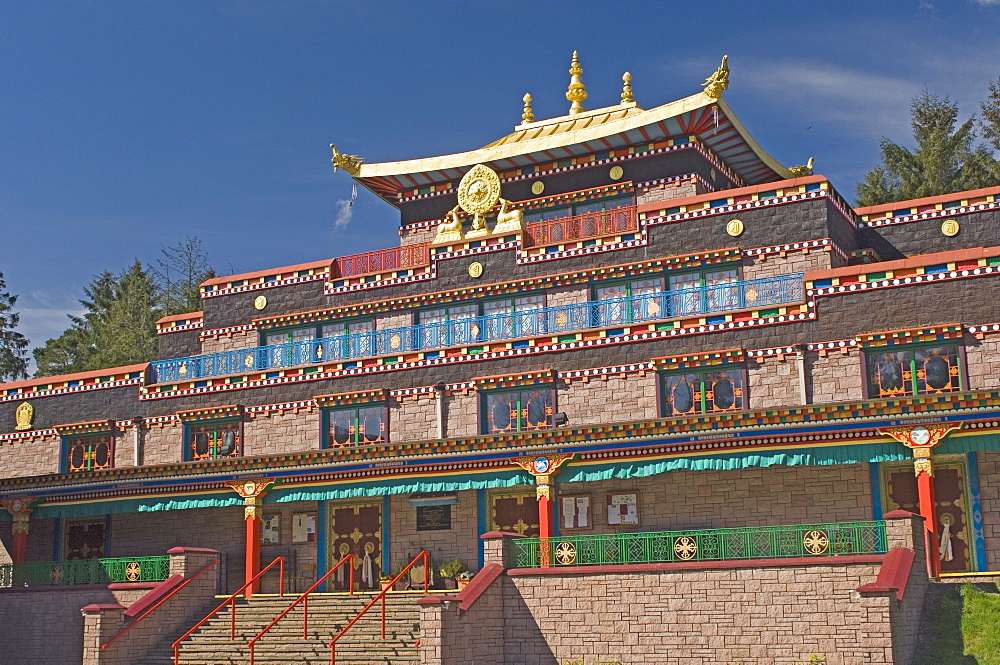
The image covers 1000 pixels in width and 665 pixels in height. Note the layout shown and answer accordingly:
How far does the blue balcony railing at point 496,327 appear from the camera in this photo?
103ft

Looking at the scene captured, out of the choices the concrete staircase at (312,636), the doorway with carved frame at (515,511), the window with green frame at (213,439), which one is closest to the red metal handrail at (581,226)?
the doorway with carved frame at (515,511)

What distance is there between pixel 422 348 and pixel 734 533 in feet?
42.9

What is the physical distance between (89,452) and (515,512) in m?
15.4

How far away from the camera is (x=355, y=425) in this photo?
112ft

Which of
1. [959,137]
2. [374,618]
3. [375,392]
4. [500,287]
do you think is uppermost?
[959,137]

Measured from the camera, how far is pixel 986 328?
89.0 ft

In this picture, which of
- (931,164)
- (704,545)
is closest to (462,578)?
(704,545)

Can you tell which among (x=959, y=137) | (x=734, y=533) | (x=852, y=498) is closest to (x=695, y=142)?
(x=852, y=498)

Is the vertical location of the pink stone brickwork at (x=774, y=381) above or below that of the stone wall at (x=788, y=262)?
below

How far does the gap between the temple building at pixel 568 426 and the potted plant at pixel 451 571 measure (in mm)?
100

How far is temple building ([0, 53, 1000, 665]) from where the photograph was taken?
2408 centimetres

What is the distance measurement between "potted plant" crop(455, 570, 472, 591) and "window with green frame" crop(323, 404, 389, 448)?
15.8 feet

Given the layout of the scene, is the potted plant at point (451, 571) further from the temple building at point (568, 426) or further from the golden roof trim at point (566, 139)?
the golden roof trim at point (566, 139)

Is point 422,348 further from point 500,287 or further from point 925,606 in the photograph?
point 925,606
